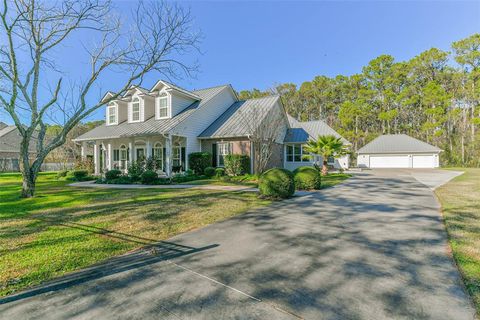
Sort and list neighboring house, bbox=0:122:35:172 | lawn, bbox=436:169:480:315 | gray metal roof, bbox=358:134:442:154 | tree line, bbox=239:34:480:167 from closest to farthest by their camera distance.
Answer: lawn, bbox=436:169:480:315
gray metal roof, bbox=358:134:442:154
neighboring house, bbox=0:122:35:172
tree line, bbox=239:34:480:167

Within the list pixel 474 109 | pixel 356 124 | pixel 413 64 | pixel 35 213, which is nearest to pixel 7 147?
pixel 35 213

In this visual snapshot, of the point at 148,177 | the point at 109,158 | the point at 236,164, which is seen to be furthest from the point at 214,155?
the point at 109,158

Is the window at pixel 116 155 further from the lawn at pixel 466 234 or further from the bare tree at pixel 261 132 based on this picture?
the lawn at pixel 466 234

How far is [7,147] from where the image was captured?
34.0m

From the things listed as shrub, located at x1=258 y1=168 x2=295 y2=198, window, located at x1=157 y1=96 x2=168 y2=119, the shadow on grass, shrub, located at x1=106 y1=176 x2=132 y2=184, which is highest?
window, located at x1=157 y1=96 x2=168 y2=119

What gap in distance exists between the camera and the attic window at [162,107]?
62.9 ft

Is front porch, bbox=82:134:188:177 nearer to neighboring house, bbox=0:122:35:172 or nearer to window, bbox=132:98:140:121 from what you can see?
window, bbox=132:98:140:121

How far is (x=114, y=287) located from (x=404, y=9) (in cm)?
1694

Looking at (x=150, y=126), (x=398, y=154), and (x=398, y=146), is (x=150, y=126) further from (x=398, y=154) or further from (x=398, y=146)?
(x=398, y=146)

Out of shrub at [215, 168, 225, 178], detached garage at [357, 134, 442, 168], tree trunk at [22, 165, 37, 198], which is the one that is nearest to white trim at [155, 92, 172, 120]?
shrub at [215, 168, 225, 178]

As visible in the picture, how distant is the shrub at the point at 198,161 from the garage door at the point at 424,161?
97.6ft

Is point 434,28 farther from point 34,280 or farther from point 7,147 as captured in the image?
point 7,147

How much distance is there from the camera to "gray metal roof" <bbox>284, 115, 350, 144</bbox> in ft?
75.7

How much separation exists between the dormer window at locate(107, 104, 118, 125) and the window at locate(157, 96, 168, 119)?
587cm
